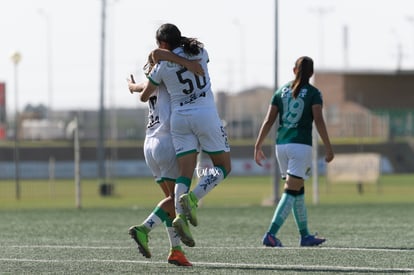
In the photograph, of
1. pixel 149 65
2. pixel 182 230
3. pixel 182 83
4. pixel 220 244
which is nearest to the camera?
pixel 182 230

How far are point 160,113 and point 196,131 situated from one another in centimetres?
39

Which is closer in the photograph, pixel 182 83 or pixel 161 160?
pixel 182 83

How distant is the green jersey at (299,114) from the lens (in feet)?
39.8

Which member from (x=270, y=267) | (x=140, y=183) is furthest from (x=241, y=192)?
(x=270, y=267)

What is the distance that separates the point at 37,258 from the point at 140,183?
→ 35.5 m

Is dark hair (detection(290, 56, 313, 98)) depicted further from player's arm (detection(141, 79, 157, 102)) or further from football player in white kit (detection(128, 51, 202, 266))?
player's arm (detection(141, 79, 157, 102))

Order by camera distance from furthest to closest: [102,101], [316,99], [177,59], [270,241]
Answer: [102,101], [316,99], [270,241], [177,59]

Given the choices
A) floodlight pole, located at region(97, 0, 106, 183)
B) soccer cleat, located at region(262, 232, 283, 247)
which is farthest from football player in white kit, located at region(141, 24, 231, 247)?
floodlight pole, located at region(97, 0, 106, 183)

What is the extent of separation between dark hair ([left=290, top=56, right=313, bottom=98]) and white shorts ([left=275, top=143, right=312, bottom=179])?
1.72ft

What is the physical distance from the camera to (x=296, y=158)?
39.9 feet

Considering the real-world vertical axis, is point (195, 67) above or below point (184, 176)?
above

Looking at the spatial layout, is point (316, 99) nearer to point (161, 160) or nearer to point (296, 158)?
point (296, 158)

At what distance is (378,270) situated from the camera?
9.39 metres

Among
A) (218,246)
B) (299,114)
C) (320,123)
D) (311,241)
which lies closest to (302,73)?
(299,114)
